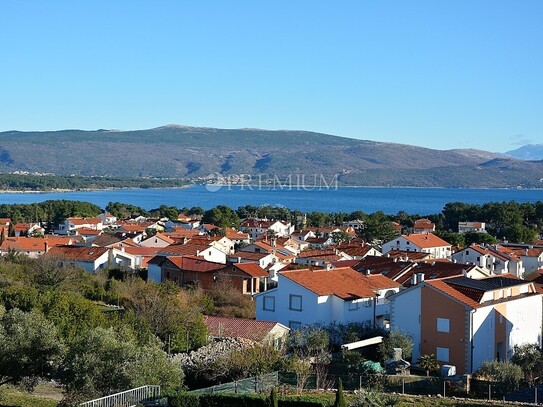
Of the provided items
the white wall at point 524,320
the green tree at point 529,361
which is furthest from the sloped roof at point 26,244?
the green tree at point 529,361

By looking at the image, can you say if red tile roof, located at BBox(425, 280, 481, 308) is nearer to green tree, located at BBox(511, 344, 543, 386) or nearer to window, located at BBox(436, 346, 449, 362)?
window, located at BBox(436, 346, 449, 362)

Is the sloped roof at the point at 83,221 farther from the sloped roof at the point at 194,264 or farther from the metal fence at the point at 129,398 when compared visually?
the metal fence at the point at 129,398

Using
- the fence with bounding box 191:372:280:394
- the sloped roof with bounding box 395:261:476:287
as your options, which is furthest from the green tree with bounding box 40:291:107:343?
the sloped roof with bounding box 395:261:476:287

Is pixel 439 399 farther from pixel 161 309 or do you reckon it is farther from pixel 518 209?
pixel 518 209

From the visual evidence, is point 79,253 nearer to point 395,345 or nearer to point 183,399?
point 395,345

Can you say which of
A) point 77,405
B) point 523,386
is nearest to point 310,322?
point 523,386

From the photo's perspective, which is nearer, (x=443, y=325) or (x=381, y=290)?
(x=443, y=325)

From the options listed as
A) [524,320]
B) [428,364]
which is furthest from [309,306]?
[524,320]
